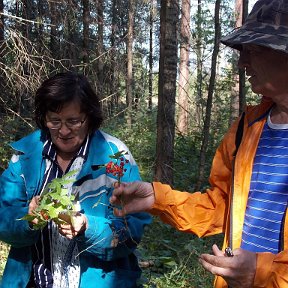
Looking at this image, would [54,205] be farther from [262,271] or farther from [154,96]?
[154,96]

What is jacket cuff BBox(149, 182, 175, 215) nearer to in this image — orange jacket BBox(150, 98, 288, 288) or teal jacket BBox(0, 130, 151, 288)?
orange jacket BBox(150, 98, 288, 288)

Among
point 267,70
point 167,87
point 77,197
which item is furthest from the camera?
point 167,87

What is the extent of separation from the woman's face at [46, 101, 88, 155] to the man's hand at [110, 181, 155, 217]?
509 millimetres

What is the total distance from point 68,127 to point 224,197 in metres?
0.93

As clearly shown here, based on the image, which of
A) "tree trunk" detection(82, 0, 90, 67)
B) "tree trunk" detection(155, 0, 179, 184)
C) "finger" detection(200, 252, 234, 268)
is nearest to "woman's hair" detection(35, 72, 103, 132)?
"finger" detection(200, 252, 234, 268)

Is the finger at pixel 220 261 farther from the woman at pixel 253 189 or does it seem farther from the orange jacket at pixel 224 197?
the orange jacket at pixel 224 197

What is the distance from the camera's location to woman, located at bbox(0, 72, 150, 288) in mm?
2084

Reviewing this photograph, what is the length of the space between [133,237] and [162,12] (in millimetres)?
4110

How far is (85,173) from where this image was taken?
2.13 meters

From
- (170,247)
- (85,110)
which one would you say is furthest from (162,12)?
(85,110)

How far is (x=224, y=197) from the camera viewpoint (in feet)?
6.26

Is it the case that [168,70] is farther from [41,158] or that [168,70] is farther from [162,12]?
[41,158]

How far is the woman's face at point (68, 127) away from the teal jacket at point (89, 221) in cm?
10

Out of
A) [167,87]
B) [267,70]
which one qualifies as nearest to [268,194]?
[267,70]
